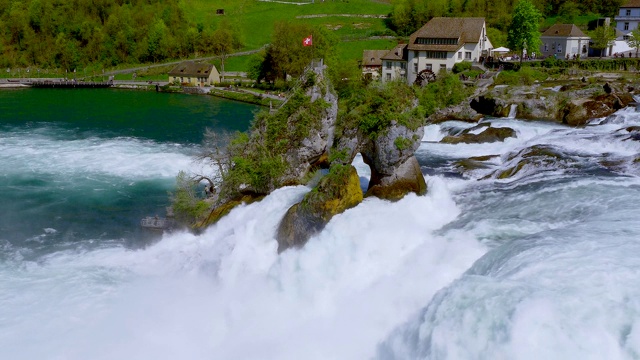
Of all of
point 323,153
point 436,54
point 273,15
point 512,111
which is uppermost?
point 273,15

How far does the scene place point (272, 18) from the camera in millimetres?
150125

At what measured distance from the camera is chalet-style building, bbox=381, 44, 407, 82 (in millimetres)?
81750

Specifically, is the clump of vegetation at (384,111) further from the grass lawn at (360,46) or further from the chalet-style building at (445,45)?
the grass lawn at (360,46)

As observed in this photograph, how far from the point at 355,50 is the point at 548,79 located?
5661 centimetres

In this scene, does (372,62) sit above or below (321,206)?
above

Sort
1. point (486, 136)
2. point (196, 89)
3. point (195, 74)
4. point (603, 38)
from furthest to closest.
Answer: point (195, 74)
point (196, 89)
point (603, 38)
point (486, 136)

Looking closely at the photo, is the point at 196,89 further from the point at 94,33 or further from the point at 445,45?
the point at 94,33

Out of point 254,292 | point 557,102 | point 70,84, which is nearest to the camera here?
point 254,292

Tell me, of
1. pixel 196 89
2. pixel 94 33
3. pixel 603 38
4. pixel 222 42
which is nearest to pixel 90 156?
pixel 196 89

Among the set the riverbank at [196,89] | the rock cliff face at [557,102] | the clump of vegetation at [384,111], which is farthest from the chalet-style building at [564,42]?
the clump of vegetation at [384,111]

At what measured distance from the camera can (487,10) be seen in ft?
397

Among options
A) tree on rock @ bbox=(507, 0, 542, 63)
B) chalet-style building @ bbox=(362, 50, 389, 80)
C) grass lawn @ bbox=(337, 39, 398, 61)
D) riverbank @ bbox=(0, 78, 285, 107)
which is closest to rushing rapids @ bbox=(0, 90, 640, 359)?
tree on rock @ bbox=(507, 0, 542, 63)

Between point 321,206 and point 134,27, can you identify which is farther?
point 134,27

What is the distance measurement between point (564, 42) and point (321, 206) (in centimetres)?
7031
